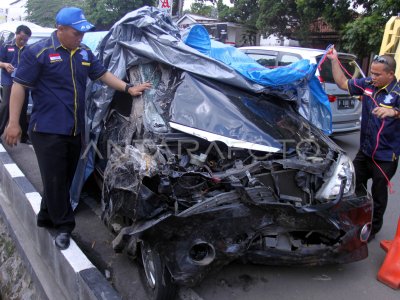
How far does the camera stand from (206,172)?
2.95 meters

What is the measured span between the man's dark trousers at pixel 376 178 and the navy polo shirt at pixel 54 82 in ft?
8.81

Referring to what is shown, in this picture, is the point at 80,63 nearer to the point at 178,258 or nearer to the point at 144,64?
the point at 144,64

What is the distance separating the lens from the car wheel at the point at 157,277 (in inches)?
108

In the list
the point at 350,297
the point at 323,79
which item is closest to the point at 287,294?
the point at 350,297

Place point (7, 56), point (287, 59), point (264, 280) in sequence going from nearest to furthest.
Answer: point (264, 280), point (7, 56), point (287, 59)

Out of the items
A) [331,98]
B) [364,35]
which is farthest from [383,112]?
[364,35]

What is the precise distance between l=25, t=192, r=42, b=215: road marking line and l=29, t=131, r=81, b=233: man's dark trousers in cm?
20

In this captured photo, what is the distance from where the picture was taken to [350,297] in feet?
10.2

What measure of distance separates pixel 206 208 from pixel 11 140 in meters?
1.63

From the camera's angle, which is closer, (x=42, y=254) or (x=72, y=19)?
(x=72, y=19)

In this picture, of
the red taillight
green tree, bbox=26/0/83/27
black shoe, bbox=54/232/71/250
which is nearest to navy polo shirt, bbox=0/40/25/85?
black shoe, bbox=54/232/71/250

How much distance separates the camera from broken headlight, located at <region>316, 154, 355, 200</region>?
311 cm

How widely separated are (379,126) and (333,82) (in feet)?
11.4

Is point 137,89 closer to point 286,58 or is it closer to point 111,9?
point 286,58
